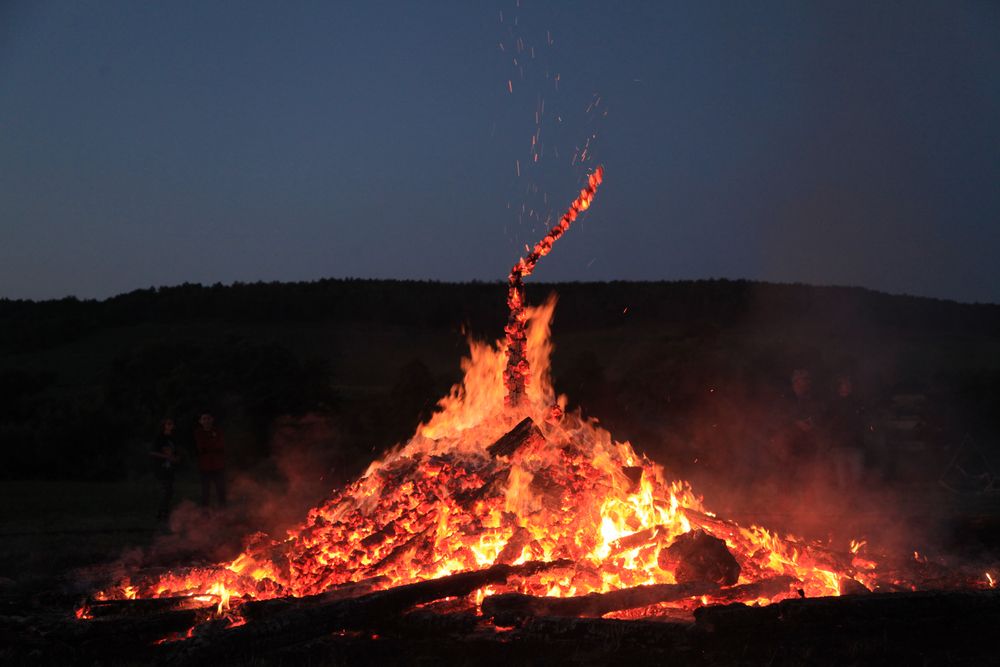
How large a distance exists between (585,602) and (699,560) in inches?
44.0

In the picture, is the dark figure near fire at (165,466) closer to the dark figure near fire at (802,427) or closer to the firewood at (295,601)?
the firewood at (295,601)

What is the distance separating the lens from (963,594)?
4844mm

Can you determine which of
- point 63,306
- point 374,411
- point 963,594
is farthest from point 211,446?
point 63,306

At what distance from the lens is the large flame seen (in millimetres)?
6109

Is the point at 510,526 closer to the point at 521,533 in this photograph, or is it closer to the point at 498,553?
the point at 521,533

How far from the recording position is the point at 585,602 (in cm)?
504

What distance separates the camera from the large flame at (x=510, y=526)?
20.0ft

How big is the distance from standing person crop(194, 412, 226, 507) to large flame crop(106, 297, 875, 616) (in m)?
3.73

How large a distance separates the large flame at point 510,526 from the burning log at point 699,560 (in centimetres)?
10

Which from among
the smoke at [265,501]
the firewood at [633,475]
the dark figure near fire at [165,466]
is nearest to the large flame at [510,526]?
the firewood at [633,475]

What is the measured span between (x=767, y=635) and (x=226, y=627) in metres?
2.98

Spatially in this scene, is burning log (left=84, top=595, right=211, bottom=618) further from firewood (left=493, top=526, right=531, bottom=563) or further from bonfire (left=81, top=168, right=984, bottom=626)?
firewood (left=493, top=526, right=531, bottom=563)

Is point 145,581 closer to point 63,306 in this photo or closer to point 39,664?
point 39,664

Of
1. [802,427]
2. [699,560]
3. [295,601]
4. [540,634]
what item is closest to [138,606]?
[295,601]
